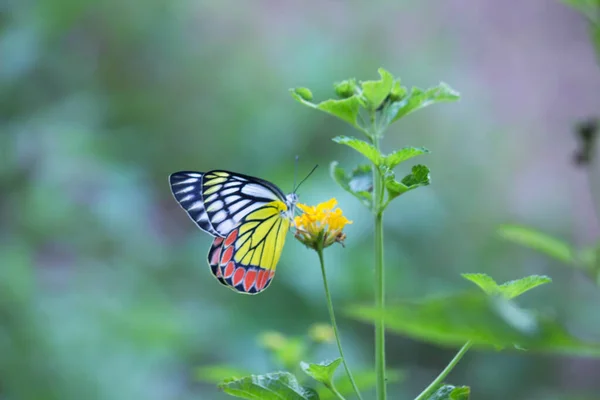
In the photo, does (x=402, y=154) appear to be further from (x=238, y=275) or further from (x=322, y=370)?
(x=238, y=275)

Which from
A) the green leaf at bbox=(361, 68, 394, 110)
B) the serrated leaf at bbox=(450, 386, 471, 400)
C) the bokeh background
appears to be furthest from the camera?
the bokeh background

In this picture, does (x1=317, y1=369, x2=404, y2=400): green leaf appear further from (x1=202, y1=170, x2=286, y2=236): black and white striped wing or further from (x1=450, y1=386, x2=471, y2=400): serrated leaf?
(x1=202, y1=170, x2=286, y2=236): black and white striped wing

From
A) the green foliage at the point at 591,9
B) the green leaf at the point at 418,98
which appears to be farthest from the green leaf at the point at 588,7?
the green leaf at the point at 418,98

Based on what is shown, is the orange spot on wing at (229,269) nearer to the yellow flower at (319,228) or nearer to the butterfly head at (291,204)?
the butterfly head at (291,204)

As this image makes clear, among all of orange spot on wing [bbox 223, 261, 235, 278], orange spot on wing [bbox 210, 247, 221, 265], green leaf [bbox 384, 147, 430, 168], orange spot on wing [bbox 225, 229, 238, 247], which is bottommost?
green leaf [bbox 384, 147, 430, 168]

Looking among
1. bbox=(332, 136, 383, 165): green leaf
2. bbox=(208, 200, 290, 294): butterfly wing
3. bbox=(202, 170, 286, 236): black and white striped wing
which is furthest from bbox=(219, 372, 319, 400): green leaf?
bbox=(202, 170, 286, 236): black and white striped wing

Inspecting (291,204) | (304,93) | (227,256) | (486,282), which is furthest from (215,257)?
(486,282)

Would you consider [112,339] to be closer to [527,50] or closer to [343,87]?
[343,87]
